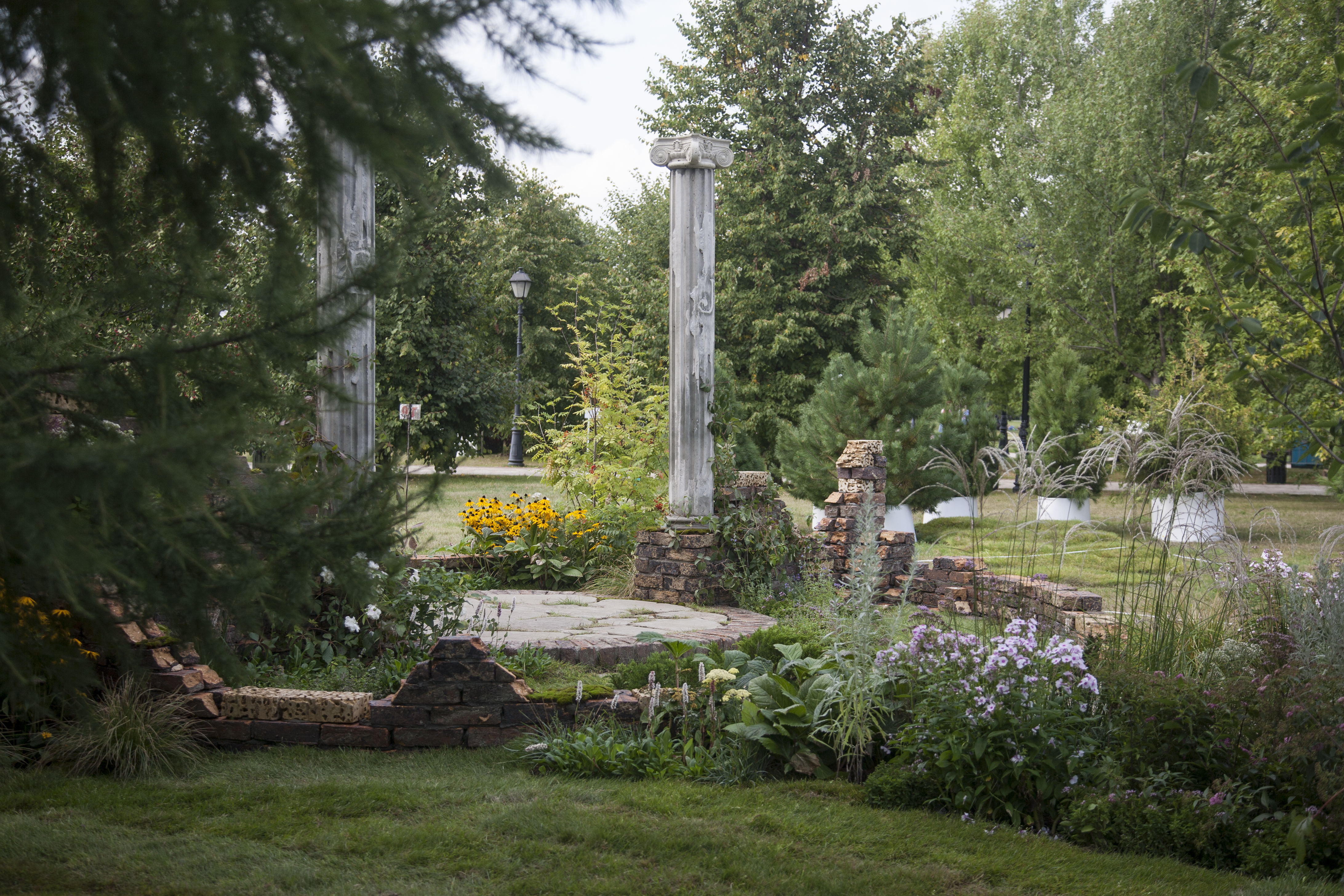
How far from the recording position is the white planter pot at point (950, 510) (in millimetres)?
15133

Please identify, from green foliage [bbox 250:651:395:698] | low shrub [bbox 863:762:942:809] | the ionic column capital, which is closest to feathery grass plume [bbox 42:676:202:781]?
green foliage [bbox 250:651:395:698]

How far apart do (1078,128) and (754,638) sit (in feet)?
49.5

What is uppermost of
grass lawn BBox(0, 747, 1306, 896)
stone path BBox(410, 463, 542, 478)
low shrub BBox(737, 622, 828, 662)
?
stone path BBox(410, 463, 542, 478)

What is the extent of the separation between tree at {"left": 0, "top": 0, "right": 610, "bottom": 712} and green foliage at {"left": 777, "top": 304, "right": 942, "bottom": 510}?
32.2ft

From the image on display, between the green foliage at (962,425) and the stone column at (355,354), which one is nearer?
the stone column at (355,354)

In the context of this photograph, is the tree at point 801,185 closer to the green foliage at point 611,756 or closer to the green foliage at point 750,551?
the green foliage at point 750,551

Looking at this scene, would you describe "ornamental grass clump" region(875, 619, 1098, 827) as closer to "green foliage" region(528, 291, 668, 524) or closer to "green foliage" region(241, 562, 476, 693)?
"green foliage" region(241, 562, 476, 693)

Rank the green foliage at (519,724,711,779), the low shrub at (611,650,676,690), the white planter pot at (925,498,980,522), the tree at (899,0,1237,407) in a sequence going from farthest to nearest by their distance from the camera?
the tree at (899,0,1237,407) < the white planter pot at (925,498,980,522) < the low shrub at (611,650,676,690) < the green foliage at (519,724,711,779)

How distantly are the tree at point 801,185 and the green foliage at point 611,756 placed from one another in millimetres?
13593

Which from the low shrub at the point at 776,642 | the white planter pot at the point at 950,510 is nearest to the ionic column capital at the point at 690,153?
the low shrub at the point at 776,642

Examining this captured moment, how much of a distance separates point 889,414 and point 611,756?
28.3ft

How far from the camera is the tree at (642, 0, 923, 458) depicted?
57.8ft

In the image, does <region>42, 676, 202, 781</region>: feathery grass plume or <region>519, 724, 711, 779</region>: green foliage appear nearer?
<region>42, 676, 202, 781</region>: feathery grass plume

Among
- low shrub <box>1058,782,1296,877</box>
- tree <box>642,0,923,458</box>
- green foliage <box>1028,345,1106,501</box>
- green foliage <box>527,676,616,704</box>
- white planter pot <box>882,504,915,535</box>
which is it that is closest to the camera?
low shrub <box>1058,782,1296,877</box>
